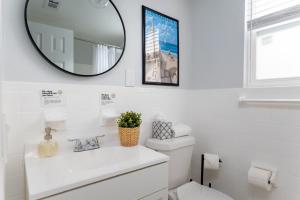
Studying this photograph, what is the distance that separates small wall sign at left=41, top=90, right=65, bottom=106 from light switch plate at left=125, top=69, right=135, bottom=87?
0.46 metres

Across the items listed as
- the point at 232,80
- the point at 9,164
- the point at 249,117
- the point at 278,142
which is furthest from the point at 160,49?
the point at 9,164

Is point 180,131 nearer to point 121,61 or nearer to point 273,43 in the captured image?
point 121,61

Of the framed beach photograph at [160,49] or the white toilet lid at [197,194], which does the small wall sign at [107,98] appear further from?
the white toilet lid at [197,194]

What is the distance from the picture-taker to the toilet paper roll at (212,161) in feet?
4.72

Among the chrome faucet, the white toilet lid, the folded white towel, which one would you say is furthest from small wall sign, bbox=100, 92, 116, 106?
the white toilet lid

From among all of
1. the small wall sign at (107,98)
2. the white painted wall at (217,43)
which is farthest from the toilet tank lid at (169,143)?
the white painted wall at (217,43)

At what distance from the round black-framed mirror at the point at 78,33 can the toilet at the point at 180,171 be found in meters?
0.71

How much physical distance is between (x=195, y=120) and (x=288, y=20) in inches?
42.0

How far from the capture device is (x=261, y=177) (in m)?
1.18

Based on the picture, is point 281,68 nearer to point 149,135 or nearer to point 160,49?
point 160,49

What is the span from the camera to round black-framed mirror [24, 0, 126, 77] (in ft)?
3.20

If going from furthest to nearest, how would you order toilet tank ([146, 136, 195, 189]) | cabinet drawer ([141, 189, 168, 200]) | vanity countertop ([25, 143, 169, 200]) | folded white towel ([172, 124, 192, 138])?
folded white towel ([172, 124, 192, 138]) → toilet tank ([146, 136, 195, 189]) → cabinet drawer ([141, 189, 168, 200]) → vanity countertop ([25, 143, 169, 200])

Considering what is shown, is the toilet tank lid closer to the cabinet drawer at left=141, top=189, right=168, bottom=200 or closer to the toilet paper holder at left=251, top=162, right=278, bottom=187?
the cabinet drawer at left=141, top=189, right=168, bottom=200

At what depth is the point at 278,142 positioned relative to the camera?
121 centimetres
